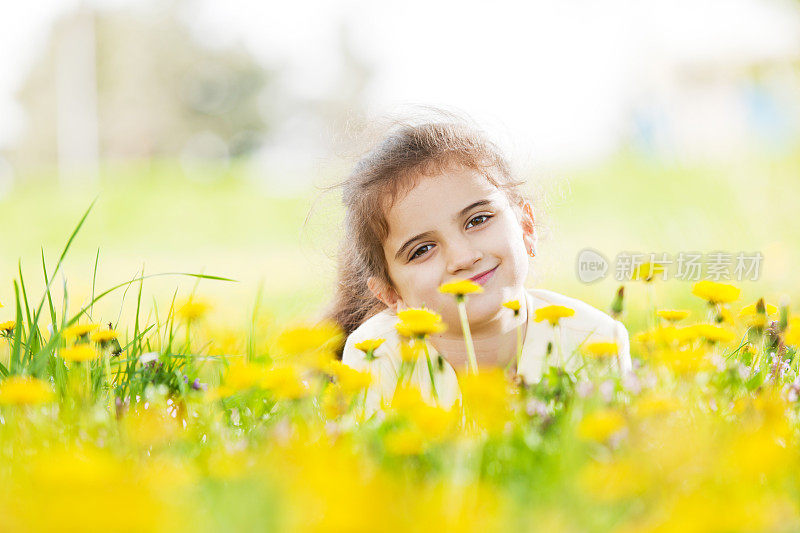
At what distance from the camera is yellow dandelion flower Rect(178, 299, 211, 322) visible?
1.77 meters

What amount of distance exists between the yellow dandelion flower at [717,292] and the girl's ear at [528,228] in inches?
34.9

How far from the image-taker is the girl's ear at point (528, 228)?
103 inches

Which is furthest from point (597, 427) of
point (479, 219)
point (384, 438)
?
point (479, 219)

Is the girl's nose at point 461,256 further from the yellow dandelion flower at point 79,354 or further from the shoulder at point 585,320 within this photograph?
the yellow dandelion flower at point 79,354

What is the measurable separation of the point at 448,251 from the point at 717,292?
0.80 m

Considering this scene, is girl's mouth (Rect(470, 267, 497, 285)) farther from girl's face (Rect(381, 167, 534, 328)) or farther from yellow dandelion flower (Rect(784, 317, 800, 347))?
yellow dandelion flower (Rect(784, 317, 800, 347))

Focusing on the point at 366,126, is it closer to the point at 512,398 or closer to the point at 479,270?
the point at 479,270

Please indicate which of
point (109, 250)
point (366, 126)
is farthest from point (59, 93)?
point (366, 126)

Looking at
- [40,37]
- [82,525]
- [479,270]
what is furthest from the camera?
[40,37]

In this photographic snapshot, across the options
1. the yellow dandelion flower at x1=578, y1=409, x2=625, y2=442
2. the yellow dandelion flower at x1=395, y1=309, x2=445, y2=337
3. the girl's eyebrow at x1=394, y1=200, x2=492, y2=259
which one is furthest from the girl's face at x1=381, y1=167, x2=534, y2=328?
the yellow dandelion flower at x1=578, y1=409, x2=625, y2=442

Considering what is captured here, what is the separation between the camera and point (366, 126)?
2904 mm

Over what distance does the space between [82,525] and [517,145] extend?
250 centimetres

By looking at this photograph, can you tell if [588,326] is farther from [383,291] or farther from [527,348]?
[383,291]

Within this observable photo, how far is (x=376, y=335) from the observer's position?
2697 mm
